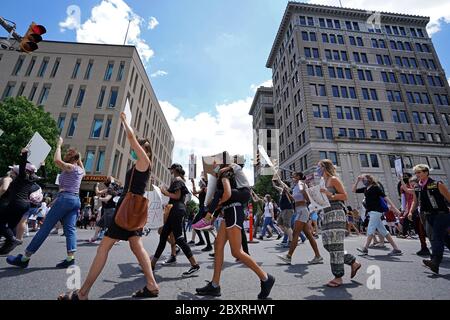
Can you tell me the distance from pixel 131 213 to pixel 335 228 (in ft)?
9.72

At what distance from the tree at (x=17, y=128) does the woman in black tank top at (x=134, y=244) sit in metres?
24.2

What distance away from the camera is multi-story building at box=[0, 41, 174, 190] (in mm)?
26531

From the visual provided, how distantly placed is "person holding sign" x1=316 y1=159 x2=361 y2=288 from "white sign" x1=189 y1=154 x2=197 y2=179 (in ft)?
10.9

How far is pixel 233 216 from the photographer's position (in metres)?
3.02

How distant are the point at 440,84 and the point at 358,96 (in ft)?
56.2

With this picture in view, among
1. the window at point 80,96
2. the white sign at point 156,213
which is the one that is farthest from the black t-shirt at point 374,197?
Answer: the window at point 80,96

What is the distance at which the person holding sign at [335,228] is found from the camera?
11.1 ft

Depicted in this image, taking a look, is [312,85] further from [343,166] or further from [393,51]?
[393,51]

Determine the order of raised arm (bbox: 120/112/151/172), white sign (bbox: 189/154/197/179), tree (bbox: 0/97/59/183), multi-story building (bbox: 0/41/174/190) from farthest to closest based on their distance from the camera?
multi-story building (bbox: 0/41/174/190) < tree (bbox: 0/97/59/183) < white sign (bbox: 189/154/197/179) < raised arm (bbox: 120/112/151/172)

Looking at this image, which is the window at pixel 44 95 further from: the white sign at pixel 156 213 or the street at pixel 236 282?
the white sign at pixel 156 213

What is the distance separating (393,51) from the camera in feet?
133

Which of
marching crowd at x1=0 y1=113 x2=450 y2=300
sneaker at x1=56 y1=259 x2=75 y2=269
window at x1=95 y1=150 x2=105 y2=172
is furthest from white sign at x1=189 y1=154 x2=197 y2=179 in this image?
window at x1=95 y1=150 x2=105 y2=172

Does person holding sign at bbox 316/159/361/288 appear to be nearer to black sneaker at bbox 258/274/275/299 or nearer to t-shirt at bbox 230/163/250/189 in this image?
black sneaker at bbox 258/274/275/299

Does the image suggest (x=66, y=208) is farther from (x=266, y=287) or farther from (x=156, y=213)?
(x=266, y=287)
